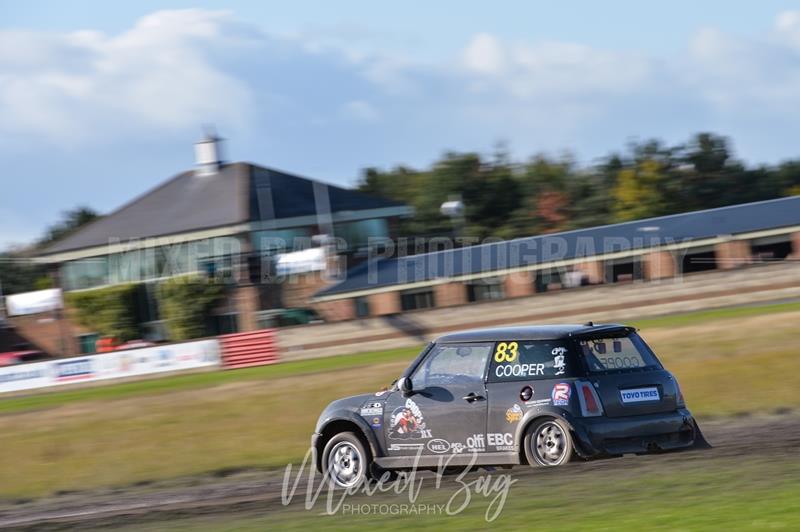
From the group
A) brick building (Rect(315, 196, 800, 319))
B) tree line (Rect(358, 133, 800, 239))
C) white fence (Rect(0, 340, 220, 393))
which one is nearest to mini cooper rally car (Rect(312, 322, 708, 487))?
white fence (Rect(0, 340, 220, 393))

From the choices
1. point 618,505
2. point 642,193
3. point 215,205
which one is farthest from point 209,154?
point 618,505

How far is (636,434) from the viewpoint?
1073 cm

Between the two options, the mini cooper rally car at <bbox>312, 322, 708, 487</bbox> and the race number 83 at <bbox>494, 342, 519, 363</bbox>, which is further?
the race number 83 at <bbox>494, 342, 519, 363</bbox>

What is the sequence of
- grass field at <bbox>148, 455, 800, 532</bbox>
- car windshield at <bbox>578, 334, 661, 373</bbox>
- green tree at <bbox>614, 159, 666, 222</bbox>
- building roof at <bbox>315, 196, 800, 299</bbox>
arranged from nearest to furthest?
grass field at <bbox>148, 455, 800, 532</bbox>, car windshield at <bbox>578, 334, 661, 373</bbox>, building roof at <bbox>315, 196, 800, 299</bbox>, green tree at <bbox>614, 159, 666, 222</bbox>

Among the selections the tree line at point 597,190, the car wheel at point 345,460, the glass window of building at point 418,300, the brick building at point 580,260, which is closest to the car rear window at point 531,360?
the car wheel at point 345,460

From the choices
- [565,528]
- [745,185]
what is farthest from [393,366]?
[745,185]

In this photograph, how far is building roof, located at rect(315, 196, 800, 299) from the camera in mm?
47375

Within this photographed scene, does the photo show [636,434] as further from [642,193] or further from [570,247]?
[642,193]

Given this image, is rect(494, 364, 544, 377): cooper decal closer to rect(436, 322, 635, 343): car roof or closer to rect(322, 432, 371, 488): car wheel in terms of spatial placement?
rect(436, 322, 635, 343): car roof

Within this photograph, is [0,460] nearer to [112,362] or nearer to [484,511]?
[484,511]

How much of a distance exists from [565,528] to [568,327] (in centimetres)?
379

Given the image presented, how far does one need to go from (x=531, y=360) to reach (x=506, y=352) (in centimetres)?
29

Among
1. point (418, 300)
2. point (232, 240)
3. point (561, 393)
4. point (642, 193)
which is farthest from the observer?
point (642, 193)

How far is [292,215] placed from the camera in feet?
183
